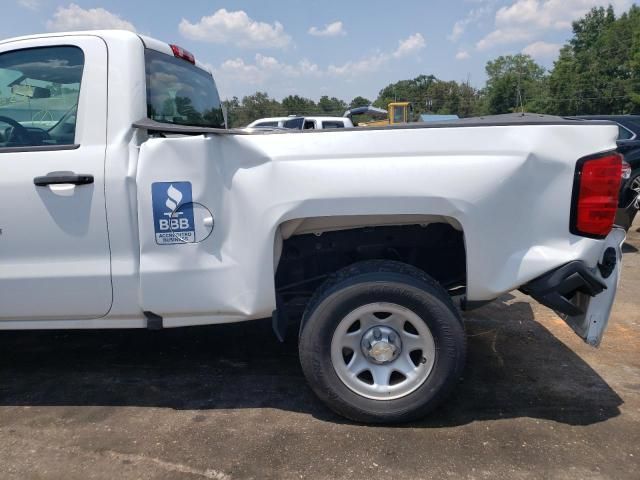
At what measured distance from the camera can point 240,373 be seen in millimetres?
3572

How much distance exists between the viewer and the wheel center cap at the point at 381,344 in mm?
2807

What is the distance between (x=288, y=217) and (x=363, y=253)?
2.28ft

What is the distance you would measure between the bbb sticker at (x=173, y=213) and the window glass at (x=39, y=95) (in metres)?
0.63

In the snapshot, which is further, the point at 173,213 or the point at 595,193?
the point at 173,213

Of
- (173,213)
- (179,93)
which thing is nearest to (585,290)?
(173,213)

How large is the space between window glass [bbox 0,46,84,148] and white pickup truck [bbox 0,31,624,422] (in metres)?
0.01

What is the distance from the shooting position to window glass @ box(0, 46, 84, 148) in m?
2.92

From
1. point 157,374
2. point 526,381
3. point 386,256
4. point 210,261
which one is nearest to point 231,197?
point 210,261

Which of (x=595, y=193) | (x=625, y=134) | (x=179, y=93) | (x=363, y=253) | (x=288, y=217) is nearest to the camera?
(x=595, y=193)

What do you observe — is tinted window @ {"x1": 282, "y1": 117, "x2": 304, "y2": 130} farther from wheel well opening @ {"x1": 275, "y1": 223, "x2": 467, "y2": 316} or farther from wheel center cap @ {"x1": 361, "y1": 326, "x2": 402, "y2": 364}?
wheel center cap @ {"x1": 361, "y1": 326, "x2": 402, "y2": 364}

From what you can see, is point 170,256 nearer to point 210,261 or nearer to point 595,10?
point 210,261

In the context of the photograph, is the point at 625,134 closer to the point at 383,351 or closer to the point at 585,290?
the point at 585,290

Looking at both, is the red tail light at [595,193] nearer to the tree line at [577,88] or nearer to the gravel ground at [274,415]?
the gravel ground at [274,415]

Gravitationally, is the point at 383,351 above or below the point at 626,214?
below
